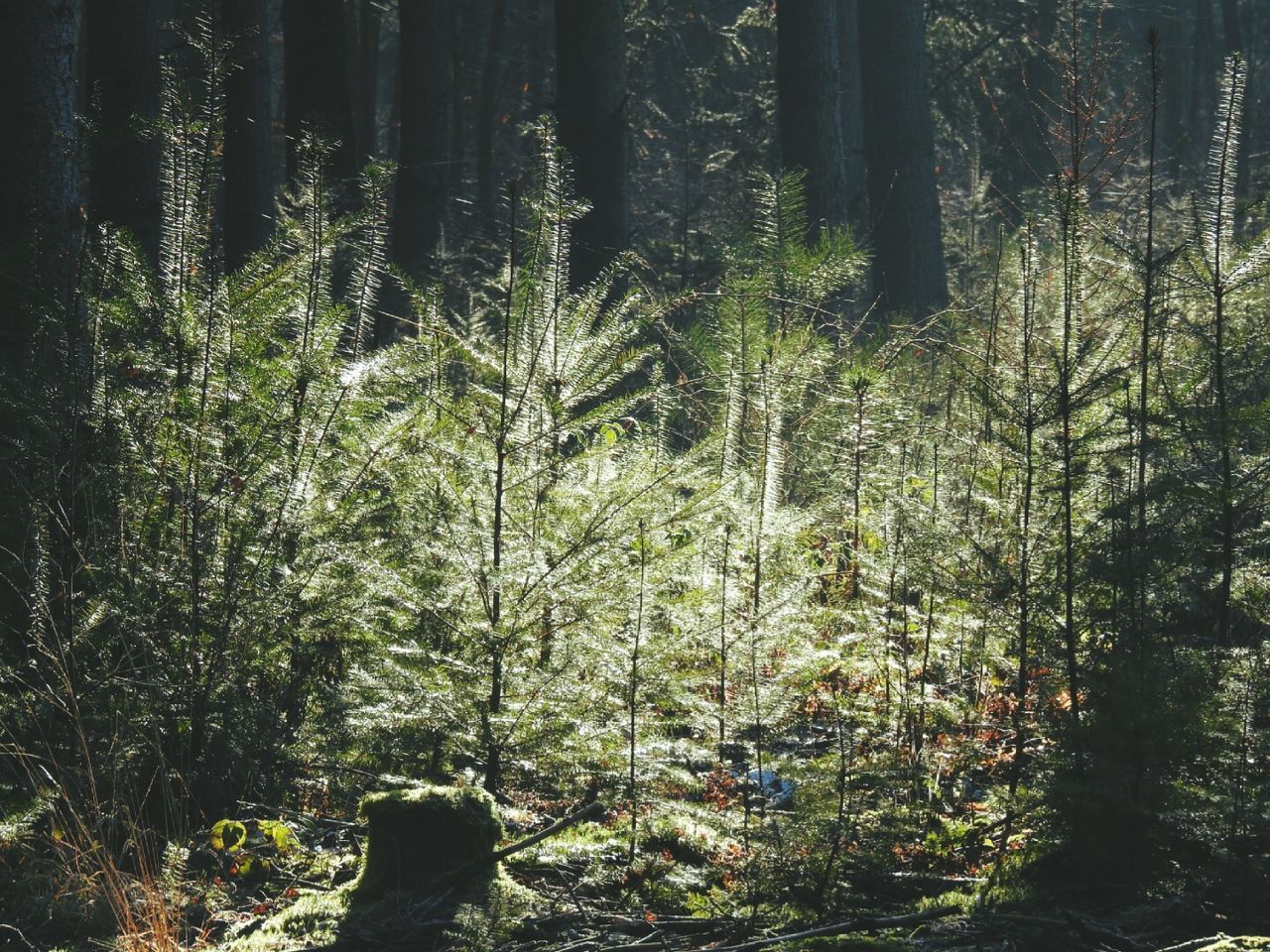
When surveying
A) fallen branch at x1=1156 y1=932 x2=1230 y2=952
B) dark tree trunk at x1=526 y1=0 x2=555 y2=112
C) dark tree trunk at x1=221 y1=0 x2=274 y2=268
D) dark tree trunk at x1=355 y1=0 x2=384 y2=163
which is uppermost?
dark tree trunk at x1=526 y1=0 x2=555 y2=112

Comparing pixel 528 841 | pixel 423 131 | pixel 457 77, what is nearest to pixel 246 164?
pixel 423 131

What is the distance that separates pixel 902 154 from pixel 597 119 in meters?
7.08

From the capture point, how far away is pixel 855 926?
3.01 metres

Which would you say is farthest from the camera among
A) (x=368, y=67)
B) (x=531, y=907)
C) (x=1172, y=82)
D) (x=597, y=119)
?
(x=1172, y=82)

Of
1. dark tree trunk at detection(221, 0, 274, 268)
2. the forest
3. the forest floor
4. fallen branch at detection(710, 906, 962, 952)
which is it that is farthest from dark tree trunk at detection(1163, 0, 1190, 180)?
fallen branch at detection(710, 906, 962, 952)

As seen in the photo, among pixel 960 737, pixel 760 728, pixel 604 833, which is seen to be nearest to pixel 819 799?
pixel 760 728

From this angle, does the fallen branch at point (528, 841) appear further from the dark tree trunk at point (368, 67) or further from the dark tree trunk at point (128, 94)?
the dark tree trunk at point (368, 67)

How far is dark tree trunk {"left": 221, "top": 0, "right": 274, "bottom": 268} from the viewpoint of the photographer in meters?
10.1

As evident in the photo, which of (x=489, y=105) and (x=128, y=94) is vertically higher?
(x=489, y=105)

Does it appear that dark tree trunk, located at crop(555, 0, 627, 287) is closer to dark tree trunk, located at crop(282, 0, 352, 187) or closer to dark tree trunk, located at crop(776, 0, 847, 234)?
dark tree trunk, located at crop(282, 0, 352, 187)

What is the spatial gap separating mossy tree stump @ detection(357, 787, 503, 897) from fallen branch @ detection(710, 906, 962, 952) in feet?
2.53

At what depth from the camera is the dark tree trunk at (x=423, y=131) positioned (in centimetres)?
1205

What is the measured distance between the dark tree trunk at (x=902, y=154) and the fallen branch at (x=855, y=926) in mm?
13505

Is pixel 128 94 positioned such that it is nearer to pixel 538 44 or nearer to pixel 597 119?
pixel 597 119
